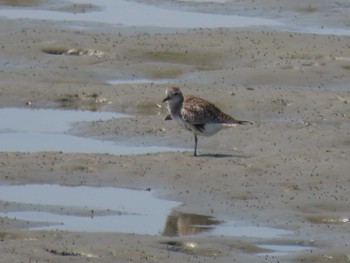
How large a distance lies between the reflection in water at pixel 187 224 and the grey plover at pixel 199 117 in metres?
2.42

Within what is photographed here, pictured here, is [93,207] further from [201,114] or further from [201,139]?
[201,139]

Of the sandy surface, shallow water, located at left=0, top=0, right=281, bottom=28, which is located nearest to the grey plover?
the sandy surface

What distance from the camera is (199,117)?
15781mm

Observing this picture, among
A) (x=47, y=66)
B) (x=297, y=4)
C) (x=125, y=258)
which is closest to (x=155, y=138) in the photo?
(x=47, y=66)

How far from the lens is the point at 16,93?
60.4 feet

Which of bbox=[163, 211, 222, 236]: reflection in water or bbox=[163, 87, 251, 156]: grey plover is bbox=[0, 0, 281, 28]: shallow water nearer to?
bbox=[163, 87, 251, 156]: grey plover

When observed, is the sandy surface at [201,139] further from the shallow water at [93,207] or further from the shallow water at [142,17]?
the shallow water at [142,17]

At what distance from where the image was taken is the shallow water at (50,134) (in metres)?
16.1

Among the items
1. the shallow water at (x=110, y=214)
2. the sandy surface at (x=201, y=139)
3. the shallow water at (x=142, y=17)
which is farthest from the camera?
the shallow water at (x=142, y=17)

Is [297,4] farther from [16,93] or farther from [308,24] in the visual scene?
[16,93]

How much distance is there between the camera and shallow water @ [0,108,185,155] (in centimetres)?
1608

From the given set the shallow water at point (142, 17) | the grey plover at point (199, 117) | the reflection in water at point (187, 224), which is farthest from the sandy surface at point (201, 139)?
the shallow water at point (142, 17)

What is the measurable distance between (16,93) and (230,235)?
654cm

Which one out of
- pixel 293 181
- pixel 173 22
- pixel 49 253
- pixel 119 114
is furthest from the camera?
pixel 173 22
